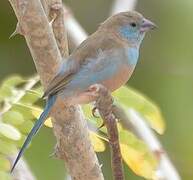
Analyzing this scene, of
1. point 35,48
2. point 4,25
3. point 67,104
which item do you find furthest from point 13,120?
point 4,25

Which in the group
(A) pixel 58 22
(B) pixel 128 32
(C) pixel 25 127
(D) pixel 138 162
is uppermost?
(A) pixel 58 22

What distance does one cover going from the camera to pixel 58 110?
1.86 metres

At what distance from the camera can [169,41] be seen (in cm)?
422

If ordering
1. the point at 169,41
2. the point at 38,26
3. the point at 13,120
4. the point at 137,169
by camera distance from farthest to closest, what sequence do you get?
1. the point at 169,41
2. the point at 137,169
3. the point at 13,120
4. the point at 38,26

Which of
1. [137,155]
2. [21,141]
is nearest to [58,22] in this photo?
[21,141]

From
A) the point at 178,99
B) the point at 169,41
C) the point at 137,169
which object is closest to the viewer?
the point at 137,169

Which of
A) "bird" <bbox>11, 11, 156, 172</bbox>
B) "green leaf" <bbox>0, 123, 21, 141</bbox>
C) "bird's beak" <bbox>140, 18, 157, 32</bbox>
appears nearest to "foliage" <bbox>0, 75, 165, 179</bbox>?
"green leaf" <bbox>0, 123, 21, 141</bbox>

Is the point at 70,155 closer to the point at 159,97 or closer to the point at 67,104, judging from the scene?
the point at 67,104

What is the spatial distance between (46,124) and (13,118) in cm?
9

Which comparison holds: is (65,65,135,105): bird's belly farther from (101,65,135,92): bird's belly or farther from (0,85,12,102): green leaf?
(0,85,12,102): green leaf

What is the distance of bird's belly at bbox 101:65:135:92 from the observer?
1.96 metres

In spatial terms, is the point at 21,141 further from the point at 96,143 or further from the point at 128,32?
the point at 128,32

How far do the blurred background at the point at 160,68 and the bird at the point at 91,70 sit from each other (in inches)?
46.4

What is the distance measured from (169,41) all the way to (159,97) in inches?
15.6
